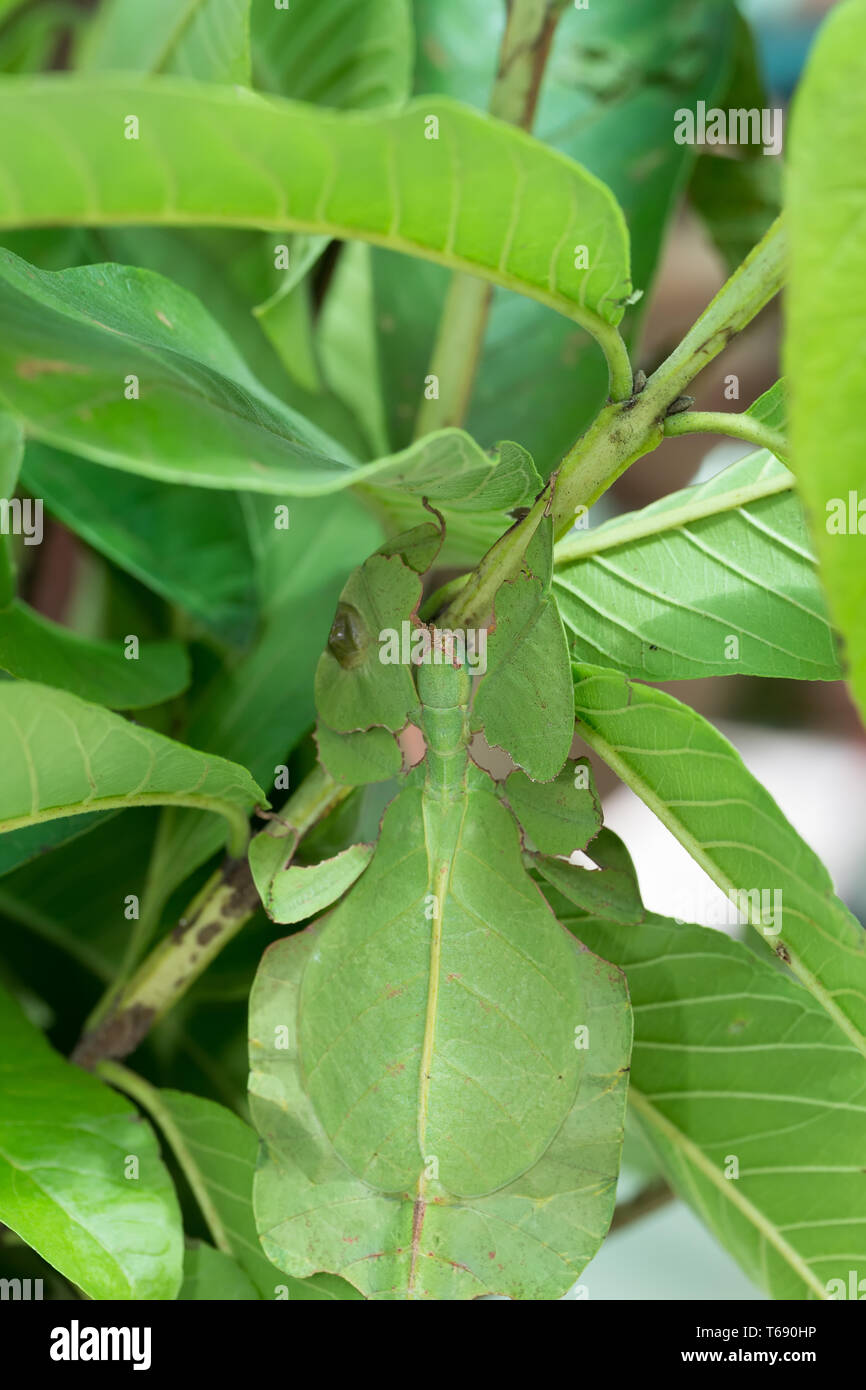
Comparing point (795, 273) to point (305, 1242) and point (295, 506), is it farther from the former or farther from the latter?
point (295, 506)

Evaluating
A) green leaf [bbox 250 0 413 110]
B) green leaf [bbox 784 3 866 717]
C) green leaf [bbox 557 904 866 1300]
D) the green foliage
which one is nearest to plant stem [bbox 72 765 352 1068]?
the green foliage

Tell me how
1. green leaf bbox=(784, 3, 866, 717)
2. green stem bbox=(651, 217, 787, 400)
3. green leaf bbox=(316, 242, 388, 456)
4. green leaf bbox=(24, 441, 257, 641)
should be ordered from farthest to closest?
green leaf bbox=(316, 242, 388, 456), green leaf bbox=(24, 441, 257, 641), green stem bbox=(651, 217, 787, 400), green leaf bbox=(784, 3, 866, 717)

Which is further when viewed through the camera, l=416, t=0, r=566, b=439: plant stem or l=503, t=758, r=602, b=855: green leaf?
l=416, t=0, r=566, b=439: plant stem

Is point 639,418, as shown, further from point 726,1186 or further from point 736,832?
point 726,1186

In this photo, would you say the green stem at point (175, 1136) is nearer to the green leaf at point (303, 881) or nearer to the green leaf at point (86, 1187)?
the green leaf at point (86, 1187)

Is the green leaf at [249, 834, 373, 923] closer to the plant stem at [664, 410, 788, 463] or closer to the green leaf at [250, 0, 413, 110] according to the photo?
the plant stem at [664, 410, 788, 463]

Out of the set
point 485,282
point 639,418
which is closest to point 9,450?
point 639,418
